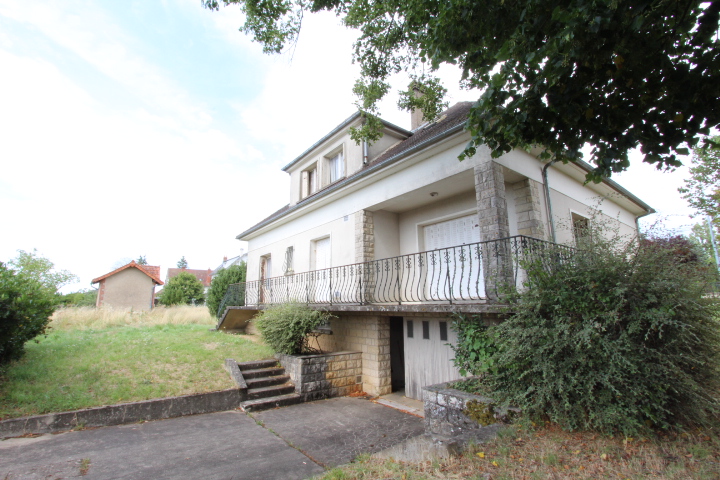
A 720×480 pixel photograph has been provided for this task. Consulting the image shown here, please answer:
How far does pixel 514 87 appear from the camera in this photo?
3732mm

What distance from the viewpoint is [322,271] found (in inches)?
407

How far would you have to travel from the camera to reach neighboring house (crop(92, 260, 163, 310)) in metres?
21.3

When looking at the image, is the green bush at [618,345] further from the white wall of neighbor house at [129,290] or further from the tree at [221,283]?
the white wall of neighbor house at [129,290]

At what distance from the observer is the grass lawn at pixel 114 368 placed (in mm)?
5555

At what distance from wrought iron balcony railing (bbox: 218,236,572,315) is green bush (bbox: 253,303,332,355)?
0.86m

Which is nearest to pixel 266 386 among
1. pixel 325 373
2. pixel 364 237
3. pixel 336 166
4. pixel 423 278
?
pixel 325 373

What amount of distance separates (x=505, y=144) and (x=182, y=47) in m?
5.73

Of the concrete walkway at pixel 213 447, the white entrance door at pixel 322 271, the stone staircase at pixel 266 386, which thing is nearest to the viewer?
the concrete walkway at pixel 213 447

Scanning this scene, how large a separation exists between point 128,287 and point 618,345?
25.6m

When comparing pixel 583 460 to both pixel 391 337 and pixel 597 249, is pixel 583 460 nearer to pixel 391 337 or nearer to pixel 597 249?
pixel 597 249

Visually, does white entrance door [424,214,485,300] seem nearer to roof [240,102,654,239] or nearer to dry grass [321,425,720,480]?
roof [240,102,654,239]

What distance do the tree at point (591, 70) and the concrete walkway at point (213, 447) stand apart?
4388 mm

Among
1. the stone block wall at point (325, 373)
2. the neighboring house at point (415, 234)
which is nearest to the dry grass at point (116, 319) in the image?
the neighboring house at point (415, 234)

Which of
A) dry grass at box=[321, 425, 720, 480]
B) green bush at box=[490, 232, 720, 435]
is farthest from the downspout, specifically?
dry grass at box=[321, 425, 720, 480]
